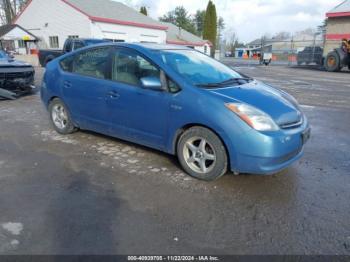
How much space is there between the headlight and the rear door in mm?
1999

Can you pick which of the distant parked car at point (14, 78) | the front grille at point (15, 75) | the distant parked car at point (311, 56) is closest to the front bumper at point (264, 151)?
the distant parked car at point (14, 78)

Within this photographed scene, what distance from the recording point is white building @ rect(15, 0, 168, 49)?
26.9 metres

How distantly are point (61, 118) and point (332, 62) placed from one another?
2037cm

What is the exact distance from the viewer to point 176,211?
310cm

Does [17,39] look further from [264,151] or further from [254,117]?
[264,151]

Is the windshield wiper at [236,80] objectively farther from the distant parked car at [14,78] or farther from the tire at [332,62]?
the tire at [332,62]

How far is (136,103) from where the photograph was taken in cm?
414

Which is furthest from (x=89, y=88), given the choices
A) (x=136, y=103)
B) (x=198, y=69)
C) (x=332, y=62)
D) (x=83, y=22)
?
(x=83, y=22)

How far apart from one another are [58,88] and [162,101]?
241 centimetres

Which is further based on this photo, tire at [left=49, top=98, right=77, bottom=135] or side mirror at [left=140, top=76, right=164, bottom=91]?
tire at [left=49, top=98, right=77, bottom=135]

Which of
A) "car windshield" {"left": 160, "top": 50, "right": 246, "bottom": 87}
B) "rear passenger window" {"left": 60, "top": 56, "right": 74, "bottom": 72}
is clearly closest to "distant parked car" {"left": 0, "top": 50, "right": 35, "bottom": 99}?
"rear passenger window" {"left": 60, "top": 56, "right": 74, "bottom": 72}

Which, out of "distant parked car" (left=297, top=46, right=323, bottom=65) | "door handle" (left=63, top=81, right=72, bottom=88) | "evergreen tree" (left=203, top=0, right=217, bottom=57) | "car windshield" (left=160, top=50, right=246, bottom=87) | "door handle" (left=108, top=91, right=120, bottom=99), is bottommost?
"door handle" (left=108, top=91, right=120, bottom=99)

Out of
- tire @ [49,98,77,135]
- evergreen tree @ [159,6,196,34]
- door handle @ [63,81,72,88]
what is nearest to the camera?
door handle @ [63,81,72,88]

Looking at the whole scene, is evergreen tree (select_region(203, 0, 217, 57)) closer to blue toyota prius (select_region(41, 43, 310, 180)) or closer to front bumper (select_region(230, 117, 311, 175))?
blue toyota prius (select_region(41, 43, 310, 180))
